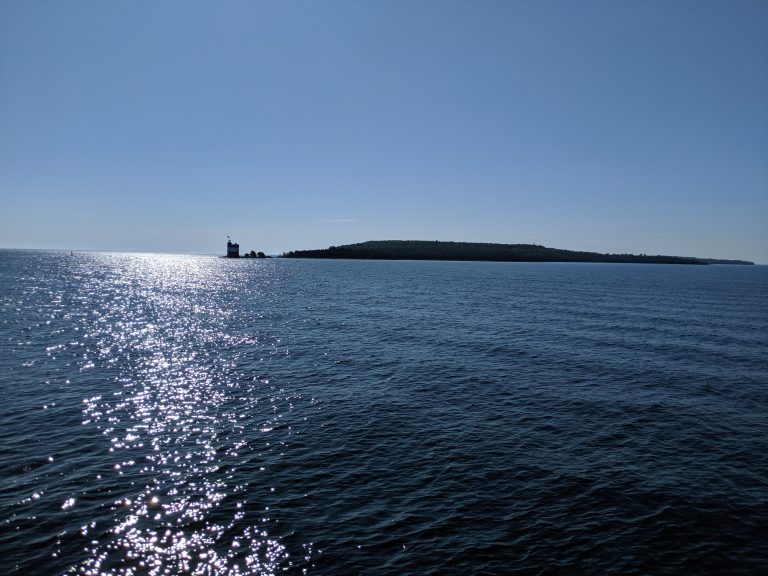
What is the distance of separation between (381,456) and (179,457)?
36.0 ft

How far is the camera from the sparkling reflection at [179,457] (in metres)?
15.5

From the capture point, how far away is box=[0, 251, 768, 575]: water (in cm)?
1596

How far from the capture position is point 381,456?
2330 centimetres

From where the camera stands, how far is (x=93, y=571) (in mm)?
14531

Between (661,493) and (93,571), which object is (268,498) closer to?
(93,571)

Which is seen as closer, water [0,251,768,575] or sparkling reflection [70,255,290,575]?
sparkling reflection [70,255,290,575]

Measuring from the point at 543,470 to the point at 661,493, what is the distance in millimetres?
5229

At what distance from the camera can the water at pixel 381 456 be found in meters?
16.0

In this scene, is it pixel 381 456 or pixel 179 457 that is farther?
pixel 381 456

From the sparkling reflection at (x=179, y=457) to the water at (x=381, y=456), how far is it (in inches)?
4.4

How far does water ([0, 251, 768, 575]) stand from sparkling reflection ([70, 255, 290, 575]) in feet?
0.37

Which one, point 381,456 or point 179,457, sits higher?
point 381,456

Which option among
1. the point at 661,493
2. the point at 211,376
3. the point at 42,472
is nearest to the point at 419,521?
the point at 661,493

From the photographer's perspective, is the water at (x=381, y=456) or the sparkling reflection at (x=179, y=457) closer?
the sparkling reflection at (x=179, y=457)
